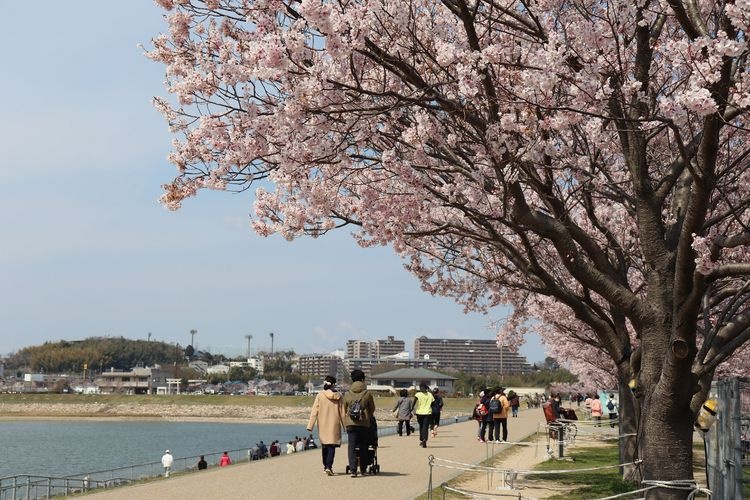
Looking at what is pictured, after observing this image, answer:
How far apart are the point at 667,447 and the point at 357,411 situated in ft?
18.4

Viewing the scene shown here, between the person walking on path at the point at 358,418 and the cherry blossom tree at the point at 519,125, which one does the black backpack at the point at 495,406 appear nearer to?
the person walking on path at the point at 358,418

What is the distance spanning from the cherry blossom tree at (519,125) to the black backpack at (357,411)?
3294 millimetres

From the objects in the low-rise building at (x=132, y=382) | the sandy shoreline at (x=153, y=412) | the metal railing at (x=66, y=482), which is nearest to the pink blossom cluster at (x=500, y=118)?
the metal railing at (x=66, y=482)

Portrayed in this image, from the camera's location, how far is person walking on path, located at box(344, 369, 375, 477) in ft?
43.9

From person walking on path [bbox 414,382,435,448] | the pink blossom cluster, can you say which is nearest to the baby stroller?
the pink blossom cluster

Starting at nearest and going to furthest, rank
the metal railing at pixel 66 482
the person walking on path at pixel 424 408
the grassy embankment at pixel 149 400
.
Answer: the metal railing at pixel 66 482 → the person walking on path at pixel 424 408 → the grassy embankment at pixel 149 400

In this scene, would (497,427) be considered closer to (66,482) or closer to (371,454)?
(371,454)

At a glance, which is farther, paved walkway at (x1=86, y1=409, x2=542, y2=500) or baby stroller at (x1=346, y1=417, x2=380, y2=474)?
baby stroller at (x1=346, y1=417, x2=380, y2=474)

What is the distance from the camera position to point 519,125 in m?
8.40

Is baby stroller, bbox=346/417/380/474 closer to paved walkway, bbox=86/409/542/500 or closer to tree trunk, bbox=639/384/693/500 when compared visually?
paved walkway, bbox=86/409/542/500

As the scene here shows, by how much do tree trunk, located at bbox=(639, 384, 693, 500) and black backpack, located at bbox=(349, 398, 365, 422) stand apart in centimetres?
536

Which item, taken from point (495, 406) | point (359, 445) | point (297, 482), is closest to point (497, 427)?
point (495, 406)

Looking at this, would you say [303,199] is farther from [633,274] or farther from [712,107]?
[633,274]

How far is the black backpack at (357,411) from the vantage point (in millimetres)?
13327
